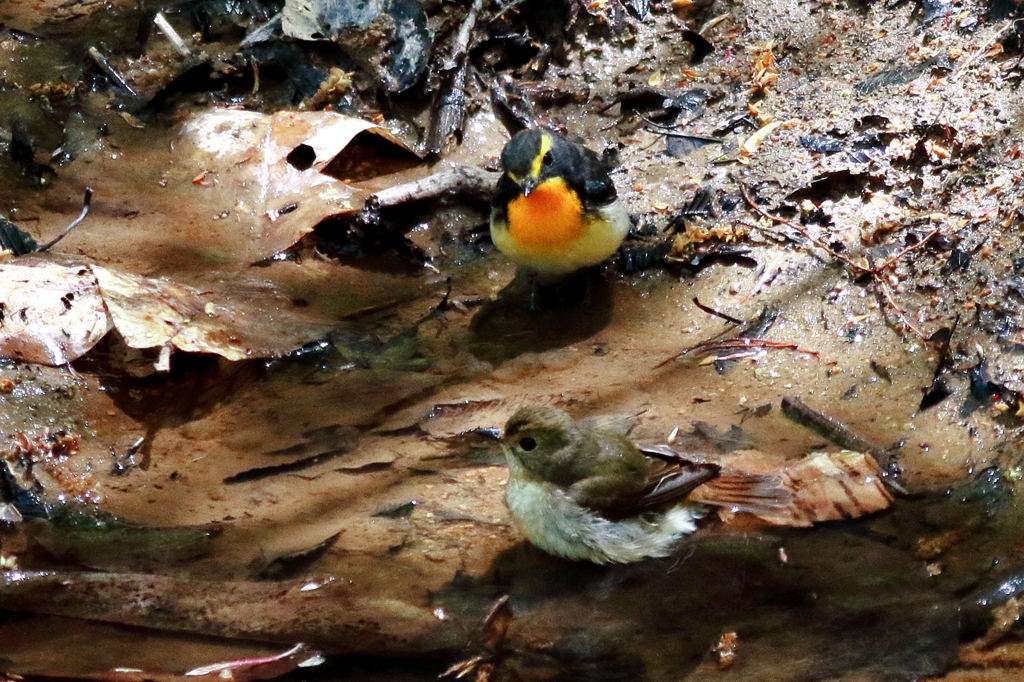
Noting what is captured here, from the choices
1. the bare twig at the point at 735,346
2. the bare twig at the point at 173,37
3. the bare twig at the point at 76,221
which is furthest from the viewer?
the bare twig at the point at 173,37

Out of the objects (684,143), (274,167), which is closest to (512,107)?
(684,143)

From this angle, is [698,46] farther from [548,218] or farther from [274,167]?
[274,167]

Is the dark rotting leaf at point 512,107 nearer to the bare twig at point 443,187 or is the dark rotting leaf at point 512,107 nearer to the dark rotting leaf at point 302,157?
the bare twig at point 443,187

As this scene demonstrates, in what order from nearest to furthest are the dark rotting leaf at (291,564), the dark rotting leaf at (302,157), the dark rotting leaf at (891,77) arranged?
the dark rotting leaf at (291,564) → the dark rotting leaf at (891,77) → the dark rotting leaf at (302,157)

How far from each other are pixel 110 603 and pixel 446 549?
1172mm

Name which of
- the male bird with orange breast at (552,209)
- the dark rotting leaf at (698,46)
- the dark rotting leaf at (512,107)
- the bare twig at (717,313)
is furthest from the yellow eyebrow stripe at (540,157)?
the dark rotting leaf at (698,46)

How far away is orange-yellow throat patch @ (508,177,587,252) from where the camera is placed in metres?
4.93

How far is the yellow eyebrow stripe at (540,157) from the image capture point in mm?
4926

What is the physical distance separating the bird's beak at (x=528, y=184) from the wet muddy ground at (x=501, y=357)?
2.21 ft

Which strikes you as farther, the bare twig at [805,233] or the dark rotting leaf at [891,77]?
the dark rotting leaf at [891,77]

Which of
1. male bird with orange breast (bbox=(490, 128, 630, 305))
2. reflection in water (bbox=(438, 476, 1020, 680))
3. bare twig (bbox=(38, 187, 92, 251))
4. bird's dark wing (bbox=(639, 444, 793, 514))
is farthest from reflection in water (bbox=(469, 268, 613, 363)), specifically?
bare twig (bbox=(38, 187, 92, 251))

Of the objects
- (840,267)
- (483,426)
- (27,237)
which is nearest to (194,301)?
(27,237)

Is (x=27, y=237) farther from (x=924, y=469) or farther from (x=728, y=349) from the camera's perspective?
(x=924, y=469)

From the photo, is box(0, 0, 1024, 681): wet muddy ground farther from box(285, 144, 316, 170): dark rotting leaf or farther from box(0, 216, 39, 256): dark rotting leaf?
box(0, 216, 39, 256): dark rotting leaf
